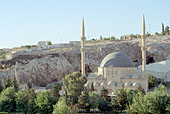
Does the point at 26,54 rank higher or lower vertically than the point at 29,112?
higher

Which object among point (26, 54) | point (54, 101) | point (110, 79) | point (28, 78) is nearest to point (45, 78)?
point (28, 78)

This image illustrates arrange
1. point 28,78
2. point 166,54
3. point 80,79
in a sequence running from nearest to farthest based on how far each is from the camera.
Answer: point 80,79
point 28,78
point 166,54

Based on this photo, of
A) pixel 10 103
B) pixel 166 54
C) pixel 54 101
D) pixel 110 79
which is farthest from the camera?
pixel 166 54

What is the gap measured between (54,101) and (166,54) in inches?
1304

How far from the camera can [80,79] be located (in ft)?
93.1

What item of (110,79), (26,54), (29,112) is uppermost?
(26,54)

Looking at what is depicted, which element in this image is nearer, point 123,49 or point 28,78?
point 28,78

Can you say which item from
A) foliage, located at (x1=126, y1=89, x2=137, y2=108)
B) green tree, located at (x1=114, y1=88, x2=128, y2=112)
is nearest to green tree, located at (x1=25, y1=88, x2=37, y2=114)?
green tree, located at (x1=114, y1=88, x2=128, y2=112)

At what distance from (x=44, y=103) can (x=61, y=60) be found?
23138 mm

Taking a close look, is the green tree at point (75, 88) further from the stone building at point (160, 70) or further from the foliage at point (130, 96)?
the stone building at point (160, 70)

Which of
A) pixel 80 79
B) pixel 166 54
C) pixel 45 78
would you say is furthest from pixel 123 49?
pixel 80 79

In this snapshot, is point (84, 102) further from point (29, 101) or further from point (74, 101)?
point (29, 101)

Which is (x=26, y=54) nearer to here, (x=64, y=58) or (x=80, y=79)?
(x=64, y=58)

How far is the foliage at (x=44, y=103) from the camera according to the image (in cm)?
2403
